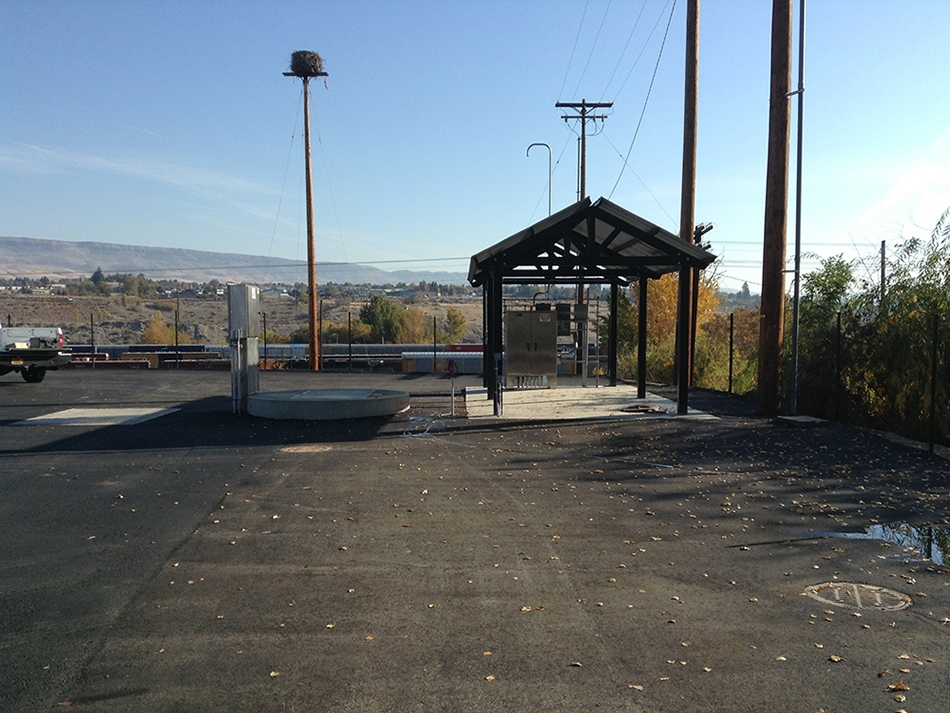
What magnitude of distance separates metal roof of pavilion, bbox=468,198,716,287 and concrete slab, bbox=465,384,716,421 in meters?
2.95

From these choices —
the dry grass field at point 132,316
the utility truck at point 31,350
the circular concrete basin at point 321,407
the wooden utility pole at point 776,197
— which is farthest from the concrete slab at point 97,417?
the dry grass field at point 132,316

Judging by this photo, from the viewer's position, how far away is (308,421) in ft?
54.2

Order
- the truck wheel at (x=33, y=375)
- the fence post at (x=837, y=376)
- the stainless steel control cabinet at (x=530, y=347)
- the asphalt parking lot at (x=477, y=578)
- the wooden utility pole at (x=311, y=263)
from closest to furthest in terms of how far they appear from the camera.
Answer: the asphalt parking lot at (x=477, y=578)
the fence post at (x=837, y=376)
the stainless steel control cabinet at (x=530, y=347)
the truck wheel at (x=33, y=375)
the wooden utility pole at (x=311, y=263)

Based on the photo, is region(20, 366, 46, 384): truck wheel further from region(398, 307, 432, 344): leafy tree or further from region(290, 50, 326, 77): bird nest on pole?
region(398, 307, 432, 344): leafy tree

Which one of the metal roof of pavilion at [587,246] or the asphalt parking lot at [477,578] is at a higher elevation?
the metal roof of pavilion at [587,246]

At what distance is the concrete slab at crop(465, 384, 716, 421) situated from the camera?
16625 mm

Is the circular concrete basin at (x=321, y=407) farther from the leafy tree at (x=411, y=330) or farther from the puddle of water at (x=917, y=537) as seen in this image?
the leafy tree at (x=411, y=330)

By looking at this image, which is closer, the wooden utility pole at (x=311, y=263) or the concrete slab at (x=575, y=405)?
the concrete slab at (x=575, y=405)

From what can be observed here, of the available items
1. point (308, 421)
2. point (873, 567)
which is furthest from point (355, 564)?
point (308, 421)

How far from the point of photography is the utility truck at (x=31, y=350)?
78.6ft

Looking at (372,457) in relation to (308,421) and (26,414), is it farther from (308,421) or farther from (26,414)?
(26,414)

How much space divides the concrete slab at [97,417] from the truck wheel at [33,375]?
7.50 metres

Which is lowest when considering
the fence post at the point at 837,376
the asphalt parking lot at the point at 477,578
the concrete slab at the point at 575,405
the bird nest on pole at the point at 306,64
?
the asphalt parking lot at the point at 477,578

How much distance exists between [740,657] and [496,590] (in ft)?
6.37
